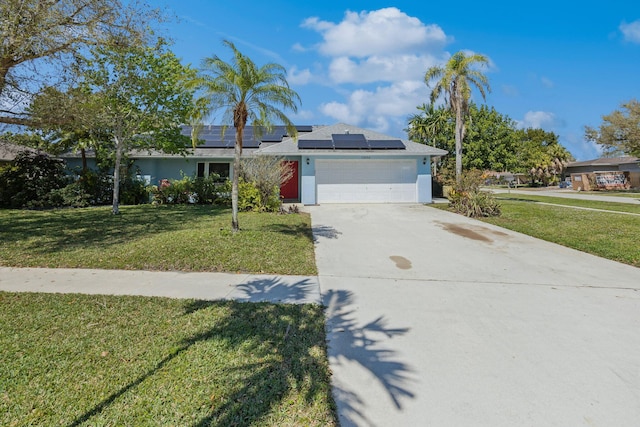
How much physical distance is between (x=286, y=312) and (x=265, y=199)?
9209 millimetres

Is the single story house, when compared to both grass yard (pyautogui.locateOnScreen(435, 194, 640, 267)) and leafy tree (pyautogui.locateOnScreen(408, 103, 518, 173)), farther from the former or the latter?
leafy tree (pyautogui.locateOnScreen(408, 103, 518, 173))

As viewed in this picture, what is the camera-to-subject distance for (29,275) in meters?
5.22

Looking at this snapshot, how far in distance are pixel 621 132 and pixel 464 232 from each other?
34.0m

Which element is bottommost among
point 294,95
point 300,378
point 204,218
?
point 300,378

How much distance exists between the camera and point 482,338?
3.41 meters

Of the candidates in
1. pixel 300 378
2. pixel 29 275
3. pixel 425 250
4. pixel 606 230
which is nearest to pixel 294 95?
pixel 425 250

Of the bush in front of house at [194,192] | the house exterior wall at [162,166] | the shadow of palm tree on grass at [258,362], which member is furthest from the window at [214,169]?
the shadow of palm tree on grass at [258,362]

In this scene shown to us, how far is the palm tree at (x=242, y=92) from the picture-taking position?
711 centimetres

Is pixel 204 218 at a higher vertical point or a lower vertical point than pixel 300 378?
higher

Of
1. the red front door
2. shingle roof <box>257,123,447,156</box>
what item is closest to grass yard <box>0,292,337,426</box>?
shingle roof <box>257,123,447,156</box>

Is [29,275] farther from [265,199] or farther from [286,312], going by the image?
[265,199]

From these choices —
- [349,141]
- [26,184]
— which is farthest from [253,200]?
[26,184]

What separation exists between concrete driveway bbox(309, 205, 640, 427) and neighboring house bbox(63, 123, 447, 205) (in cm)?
956

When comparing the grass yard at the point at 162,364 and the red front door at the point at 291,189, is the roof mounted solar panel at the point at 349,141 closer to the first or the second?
the red front door at the point at 291,189
